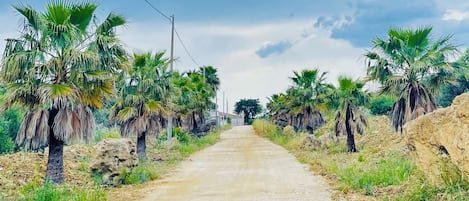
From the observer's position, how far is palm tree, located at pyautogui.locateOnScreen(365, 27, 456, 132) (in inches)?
558

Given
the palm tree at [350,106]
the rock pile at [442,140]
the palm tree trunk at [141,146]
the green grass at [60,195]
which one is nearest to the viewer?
the rock pile at [442,140]

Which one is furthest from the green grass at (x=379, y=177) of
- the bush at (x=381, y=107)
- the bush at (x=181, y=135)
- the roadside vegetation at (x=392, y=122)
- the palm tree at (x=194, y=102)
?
the bush at (x=381, y=107)

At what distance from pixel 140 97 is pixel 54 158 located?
656cm

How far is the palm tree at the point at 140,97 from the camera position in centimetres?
1698

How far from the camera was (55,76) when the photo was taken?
10688 mm

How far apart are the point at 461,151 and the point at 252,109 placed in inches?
3800

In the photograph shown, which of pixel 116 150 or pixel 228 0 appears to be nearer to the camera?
pixel 116 150

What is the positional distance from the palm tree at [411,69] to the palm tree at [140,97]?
8.20 m

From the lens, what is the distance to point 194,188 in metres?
10.7

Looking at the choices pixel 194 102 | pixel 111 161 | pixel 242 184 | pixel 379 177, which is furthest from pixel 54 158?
pixel 194 102

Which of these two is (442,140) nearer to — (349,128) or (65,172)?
(65,172)

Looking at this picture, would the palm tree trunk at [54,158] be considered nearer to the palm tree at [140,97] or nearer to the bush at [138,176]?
the bush at [138,176]

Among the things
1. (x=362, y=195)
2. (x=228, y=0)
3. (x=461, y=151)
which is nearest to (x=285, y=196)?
(x=362, y=195)

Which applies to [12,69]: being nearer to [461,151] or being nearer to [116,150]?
[116,150]
